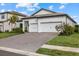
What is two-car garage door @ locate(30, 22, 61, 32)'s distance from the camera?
30047 mm

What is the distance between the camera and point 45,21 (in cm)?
3162

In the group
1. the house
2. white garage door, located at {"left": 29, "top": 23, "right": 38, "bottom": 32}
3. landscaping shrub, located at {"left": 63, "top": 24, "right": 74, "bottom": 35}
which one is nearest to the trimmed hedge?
landscaping shrub, located at {"left": 63, "top": 24, "right": 74, "bottom": 35}

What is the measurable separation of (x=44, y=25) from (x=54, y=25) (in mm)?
2175

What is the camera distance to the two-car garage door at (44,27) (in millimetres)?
30047

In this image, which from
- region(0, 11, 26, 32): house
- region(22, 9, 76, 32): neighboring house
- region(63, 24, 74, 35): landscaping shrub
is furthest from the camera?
region(0, 11, 26, 32): house

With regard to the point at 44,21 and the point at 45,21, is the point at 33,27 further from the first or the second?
the point at 45,21

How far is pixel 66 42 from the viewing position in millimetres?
21562

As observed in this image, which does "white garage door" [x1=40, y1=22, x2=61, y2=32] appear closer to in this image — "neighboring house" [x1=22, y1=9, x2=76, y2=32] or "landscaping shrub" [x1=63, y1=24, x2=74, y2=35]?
"neighboring house" [x1=22, y1=9, x2=76, y2=32]

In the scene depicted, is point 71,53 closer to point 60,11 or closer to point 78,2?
point 78,2

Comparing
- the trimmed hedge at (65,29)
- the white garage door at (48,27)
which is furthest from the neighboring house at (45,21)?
the trimmed hedge at (65,29)

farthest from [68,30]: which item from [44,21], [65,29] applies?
[44,21]

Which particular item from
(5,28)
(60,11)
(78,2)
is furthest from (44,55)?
(5,28)

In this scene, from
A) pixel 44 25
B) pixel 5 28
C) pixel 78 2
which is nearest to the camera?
pixel 78 2

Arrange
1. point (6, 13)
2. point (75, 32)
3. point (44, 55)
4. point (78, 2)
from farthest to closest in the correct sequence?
point (6, 13)
point (75, 32)
point (78, 2)
point (44, 55)
